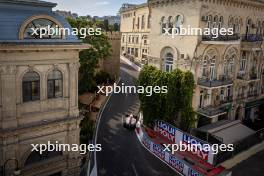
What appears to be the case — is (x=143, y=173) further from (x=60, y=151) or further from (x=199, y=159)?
(x=60, y=151)

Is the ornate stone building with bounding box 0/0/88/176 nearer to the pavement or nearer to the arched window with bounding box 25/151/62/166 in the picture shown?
the arched window with bounding box 25/151/62/166

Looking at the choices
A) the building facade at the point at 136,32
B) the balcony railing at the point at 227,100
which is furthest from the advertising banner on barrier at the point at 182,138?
the building facade at the point at 136,32

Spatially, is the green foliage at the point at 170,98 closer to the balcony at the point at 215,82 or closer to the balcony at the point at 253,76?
the balcony at the point at 215,82

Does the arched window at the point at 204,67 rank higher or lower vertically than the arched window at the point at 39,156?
higher

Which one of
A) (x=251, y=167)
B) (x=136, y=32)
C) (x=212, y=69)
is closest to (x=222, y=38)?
(x=212, y=69)

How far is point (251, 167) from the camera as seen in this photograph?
2762 centimetres

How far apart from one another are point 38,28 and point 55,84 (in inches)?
154

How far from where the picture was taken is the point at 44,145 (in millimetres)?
19125

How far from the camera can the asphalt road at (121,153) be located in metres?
24.5

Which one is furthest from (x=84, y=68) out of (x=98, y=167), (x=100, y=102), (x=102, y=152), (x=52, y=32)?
(x=52, y=32)

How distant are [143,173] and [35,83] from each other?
1237cm

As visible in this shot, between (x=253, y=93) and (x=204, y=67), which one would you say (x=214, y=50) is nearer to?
(x=204, y=67)

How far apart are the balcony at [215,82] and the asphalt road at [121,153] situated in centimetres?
974

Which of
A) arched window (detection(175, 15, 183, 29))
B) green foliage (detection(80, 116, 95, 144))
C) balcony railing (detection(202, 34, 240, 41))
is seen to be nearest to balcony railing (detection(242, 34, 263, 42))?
balcony railing (detection(202, 34, 240, 41))
